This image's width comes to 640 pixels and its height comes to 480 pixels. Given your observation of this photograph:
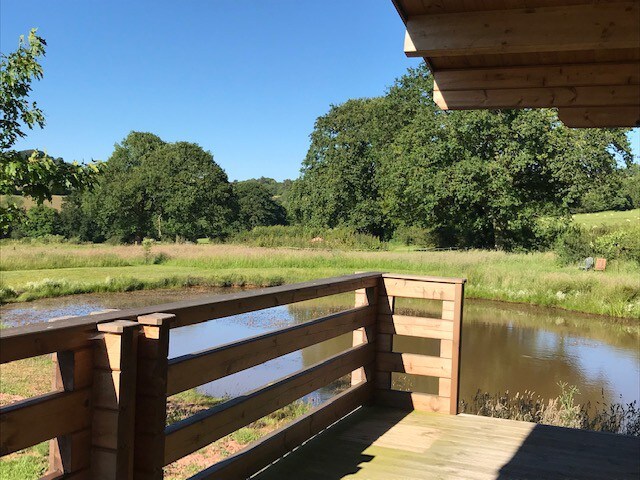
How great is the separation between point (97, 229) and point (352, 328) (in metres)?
49.5

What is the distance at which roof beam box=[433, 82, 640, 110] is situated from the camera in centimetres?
328

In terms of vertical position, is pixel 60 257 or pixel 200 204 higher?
pixel 200 204

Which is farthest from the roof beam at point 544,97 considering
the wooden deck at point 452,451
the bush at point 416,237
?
the bush at point 416,237

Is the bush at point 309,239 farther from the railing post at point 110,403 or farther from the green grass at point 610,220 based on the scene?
the railing post at point 110,403

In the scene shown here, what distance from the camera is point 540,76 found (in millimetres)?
3158

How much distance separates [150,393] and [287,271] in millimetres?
19413

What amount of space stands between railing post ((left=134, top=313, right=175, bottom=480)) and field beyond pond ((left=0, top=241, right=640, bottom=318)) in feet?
50.1

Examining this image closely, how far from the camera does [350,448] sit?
342 centimetres

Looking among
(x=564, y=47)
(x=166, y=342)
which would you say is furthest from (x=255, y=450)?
(x=564, y=47)

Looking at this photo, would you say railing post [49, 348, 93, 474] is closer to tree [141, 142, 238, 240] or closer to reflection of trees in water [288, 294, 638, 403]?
reflection of trees in water [288, 294, 638, 403]

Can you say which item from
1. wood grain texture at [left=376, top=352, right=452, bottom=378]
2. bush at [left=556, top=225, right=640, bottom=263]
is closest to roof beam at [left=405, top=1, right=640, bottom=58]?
wood grain texture at [left=376, top=352, right=452, bottom=378]

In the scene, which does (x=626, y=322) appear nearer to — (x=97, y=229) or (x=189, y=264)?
(x=189, y=264)

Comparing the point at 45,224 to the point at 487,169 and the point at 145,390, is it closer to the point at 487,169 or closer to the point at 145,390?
the point at 487,169

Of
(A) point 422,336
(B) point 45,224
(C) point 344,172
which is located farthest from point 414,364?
(B) point 45,224
